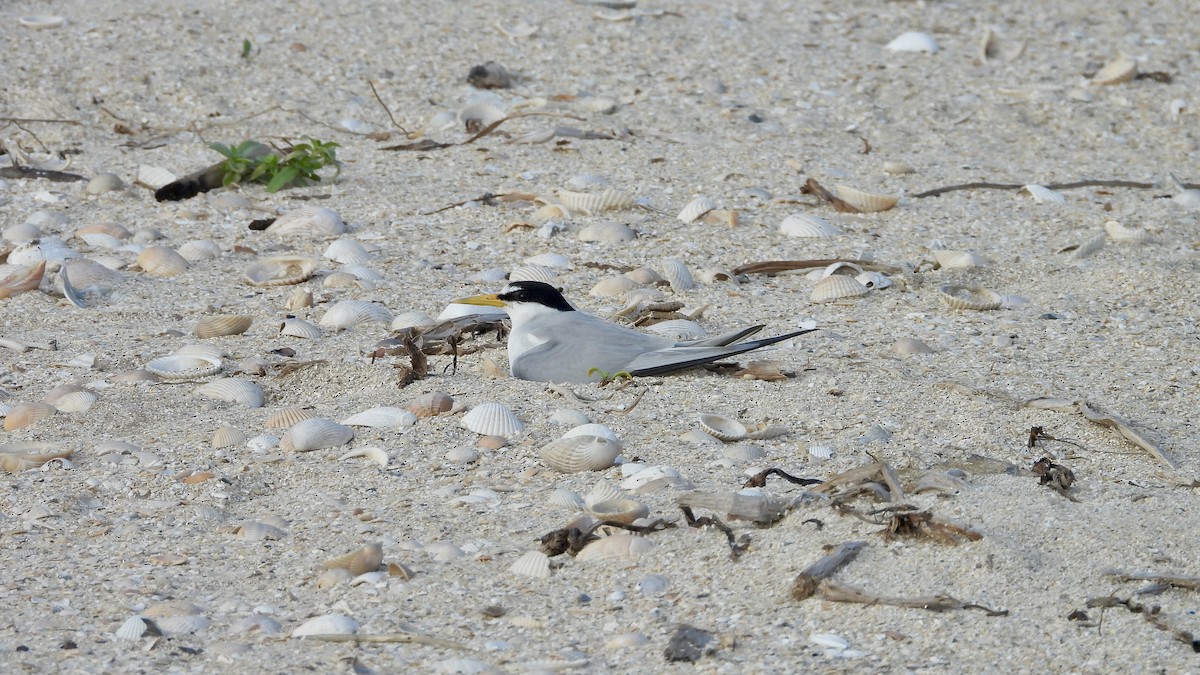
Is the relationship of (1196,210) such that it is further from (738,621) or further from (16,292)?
(16,292)

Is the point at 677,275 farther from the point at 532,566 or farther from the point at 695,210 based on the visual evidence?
the point at 532,566

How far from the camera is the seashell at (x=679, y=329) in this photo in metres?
4.19

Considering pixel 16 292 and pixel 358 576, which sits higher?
pixel 358 576

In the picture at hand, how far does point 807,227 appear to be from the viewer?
207 inches

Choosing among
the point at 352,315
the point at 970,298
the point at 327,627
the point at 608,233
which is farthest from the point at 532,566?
the point at 608,233

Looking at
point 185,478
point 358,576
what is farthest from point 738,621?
point 185,478

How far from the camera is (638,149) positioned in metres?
6.14

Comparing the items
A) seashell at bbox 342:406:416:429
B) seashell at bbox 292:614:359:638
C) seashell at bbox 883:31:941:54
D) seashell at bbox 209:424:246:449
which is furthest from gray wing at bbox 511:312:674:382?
seashell at bbox 883:31:941:54

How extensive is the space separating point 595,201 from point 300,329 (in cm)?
158

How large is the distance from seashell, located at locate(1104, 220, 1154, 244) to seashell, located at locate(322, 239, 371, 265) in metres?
2.91

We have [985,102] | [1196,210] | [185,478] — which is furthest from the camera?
[985,102]

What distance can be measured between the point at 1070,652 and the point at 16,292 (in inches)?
144

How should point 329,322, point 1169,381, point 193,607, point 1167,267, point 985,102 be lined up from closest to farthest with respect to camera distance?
1. point 193,607
2. point 1169,381
3. point 329,322
4. point 1167,267
5. point 985,102

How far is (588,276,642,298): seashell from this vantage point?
466 centimetres
